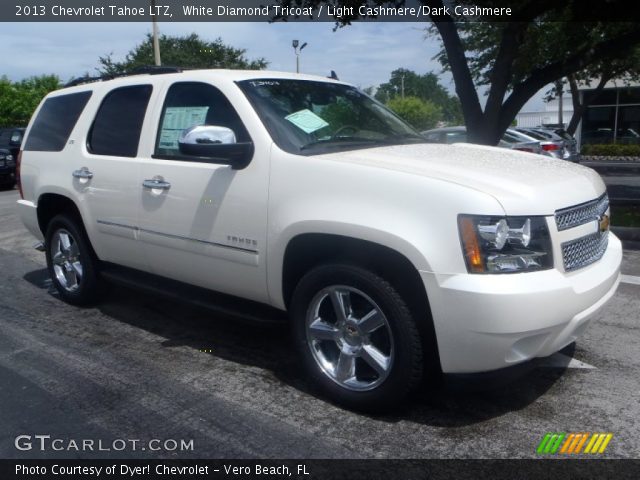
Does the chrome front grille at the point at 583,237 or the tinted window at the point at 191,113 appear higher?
the tinted window at the point at 191,113

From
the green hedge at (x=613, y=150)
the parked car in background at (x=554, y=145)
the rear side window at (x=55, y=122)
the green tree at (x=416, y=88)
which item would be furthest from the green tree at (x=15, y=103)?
the green tree at (x=416, y=88)

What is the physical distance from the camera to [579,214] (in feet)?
11.1

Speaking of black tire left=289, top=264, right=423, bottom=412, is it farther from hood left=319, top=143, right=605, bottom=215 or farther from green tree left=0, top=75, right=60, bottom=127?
green tree left=0, top=75, right=60, bottom=127

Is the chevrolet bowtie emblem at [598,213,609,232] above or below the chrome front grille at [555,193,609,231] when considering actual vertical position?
below

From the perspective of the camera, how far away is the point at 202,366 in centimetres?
425

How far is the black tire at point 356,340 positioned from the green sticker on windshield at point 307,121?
3.16 ft

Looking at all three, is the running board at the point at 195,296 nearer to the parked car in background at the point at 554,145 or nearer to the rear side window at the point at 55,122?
the rear side window at the point at 55,122

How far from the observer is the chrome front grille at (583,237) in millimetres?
3221

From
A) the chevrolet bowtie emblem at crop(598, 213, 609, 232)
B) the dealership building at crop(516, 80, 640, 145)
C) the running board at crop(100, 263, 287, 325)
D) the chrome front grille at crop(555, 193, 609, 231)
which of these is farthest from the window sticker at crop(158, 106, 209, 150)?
the dealership building at crop(516, 80, 640, 145)

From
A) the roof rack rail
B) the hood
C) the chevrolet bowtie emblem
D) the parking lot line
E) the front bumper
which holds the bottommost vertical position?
the parking lot line

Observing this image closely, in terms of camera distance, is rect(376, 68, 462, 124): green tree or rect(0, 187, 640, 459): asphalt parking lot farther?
rect(376, 68, 462, 124): green tree

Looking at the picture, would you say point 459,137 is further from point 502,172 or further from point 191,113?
point 502,172

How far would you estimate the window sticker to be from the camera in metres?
4.33

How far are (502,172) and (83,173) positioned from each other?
3.33 meters
